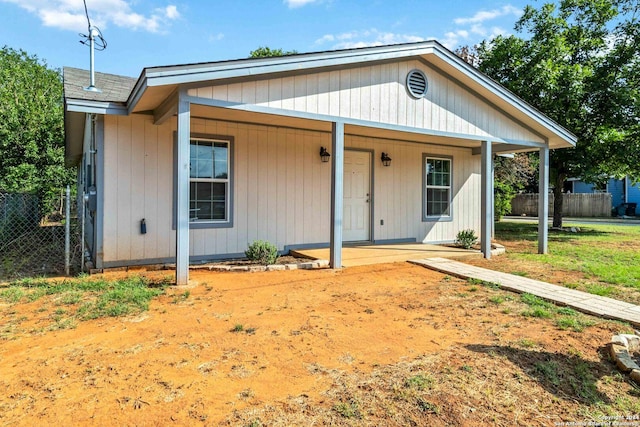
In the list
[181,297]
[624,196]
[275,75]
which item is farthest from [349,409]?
[624,196]

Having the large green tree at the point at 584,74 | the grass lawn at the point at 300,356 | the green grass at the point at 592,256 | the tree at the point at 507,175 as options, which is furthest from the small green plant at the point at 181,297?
the tree at the point at 507,175

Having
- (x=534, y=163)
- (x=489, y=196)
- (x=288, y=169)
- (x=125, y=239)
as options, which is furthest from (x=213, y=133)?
(x=534, y=163)

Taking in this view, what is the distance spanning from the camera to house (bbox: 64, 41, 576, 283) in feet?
17.5

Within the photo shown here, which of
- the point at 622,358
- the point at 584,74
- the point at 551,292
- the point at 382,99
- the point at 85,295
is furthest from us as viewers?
the point at 584,74

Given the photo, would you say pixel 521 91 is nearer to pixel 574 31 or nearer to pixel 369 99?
pixel 574 31

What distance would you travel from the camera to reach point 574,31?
1178cm

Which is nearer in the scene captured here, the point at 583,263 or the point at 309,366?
the point at 309,366

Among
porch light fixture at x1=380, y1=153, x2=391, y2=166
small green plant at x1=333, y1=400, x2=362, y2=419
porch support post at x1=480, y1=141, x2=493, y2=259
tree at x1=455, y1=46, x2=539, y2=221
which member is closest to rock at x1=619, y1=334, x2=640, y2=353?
small green plant at x1=333, y1=400, x2=362, y2=419

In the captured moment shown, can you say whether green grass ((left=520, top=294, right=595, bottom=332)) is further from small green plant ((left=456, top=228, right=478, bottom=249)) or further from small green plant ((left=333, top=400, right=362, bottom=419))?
small green plant ((left=456, top=228, right=478, bottom=249))

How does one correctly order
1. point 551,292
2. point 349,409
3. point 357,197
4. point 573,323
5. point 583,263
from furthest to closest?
point 357,197 < point 583,263 < point 551,292 < point 573,323 < point 349,409

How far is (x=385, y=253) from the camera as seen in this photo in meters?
7.53

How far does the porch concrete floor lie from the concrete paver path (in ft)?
2.01

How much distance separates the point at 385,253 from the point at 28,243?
850cm

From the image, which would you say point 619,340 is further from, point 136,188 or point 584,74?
point 584,74
